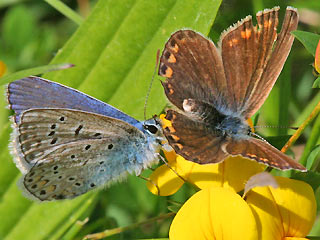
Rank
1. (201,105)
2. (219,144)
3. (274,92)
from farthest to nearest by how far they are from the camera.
A: (274,92) → (201,105) → (219,144)

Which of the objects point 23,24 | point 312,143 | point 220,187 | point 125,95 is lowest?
point 23,24

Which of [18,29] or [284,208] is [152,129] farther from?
[18,29]

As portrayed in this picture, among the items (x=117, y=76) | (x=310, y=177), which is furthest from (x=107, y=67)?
(x=310, y=177)

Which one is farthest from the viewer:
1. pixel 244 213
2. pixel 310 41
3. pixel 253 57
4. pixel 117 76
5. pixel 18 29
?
pixel 18 29

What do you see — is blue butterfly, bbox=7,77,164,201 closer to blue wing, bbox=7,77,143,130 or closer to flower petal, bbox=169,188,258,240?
blue wing, bbox=7,77,143,130

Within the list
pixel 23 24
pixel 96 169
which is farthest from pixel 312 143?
pixel 23 24

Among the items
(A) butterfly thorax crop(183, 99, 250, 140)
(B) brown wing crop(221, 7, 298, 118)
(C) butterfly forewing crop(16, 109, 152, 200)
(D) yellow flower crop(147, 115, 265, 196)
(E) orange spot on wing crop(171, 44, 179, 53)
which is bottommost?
(C) butterfly forewing crop(16, 109, 152, 200)

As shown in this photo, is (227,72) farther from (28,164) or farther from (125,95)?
(28,164)

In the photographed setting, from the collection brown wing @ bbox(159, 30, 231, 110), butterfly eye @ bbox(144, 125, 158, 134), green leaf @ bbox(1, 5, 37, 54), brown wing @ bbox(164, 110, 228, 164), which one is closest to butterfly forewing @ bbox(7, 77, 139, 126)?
butterfly eye @ bbox(144, 125, 158, 134)
